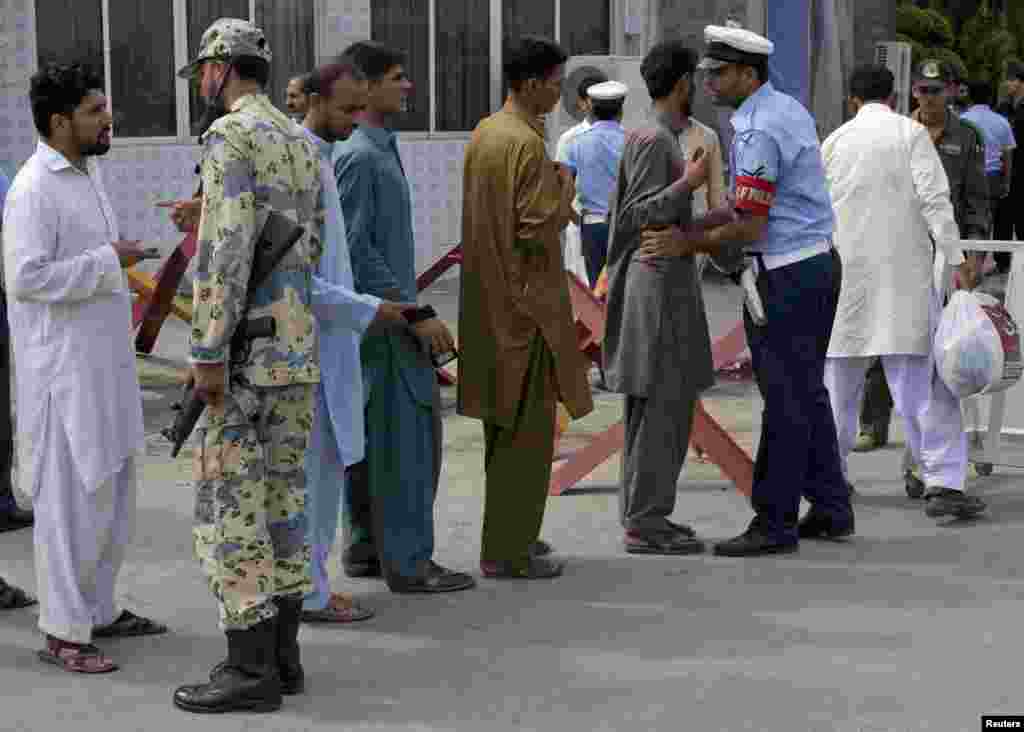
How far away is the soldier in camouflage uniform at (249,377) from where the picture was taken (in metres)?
4.91

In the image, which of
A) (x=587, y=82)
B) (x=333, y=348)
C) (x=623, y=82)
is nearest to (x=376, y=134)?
(x=333, y=348)

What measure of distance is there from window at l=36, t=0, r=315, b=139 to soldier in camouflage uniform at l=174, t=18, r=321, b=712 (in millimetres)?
10657

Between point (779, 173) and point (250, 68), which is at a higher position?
point (250, 68)

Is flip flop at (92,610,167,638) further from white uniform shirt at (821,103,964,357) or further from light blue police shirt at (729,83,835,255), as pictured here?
white uniform shirt at (821,103,964,357)

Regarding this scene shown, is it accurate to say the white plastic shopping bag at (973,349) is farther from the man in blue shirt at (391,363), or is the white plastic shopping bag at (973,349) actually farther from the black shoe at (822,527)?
the man in blue shirt at (391,363)

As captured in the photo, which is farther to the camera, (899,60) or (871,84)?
(899,60)

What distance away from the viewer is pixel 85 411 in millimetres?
5508

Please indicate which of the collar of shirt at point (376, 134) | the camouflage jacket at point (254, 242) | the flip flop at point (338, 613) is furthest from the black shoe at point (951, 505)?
the camouflage jacket at point (254, 242)

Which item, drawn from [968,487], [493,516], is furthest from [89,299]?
[968,487]

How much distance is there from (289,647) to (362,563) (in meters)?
1.42

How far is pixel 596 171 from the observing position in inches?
456

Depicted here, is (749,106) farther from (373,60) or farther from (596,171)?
Answer: (596,171)

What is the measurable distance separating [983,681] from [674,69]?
274cm

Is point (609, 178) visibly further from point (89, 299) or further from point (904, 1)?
point (904, 1)
